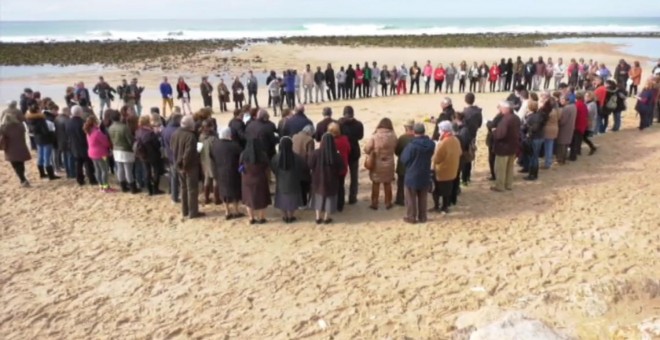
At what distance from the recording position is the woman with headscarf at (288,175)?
7.89 meters

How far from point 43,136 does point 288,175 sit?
5.60 meters

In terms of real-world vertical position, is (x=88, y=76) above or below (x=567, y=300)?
above

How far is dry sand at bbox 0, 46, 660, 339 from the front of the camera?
576 cm

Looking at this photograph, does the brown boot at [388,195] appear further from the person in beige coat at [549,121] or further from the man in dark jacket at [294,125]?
the person in beige coat at [549,121]

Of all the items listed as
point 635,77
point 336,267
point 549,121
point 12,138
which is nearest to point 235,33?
point 635,77

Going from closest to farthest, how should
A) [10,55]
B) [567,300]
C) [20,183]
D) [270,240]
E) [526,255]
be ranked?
[567,300] < [526,255] < [270,240] < [20,183] < [10,55]

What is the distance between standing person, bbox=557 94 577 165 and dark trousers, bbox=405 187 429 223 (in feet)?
13.2

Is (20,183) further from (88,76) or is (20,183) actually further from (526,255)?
(88,76)

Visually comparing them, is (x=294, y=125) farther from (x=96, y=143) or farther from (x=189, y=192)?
(x=96, y=143)

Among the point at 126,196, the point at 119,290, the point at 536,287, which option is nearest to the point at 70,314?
the point at 119,290

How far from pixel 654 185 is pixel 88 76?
96.2 ft

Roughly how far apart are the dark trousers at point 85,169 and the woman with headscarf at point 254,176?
Result: 3.89m

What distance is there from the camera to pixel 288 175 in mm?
8039

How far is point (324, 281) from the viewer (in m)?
6.59
